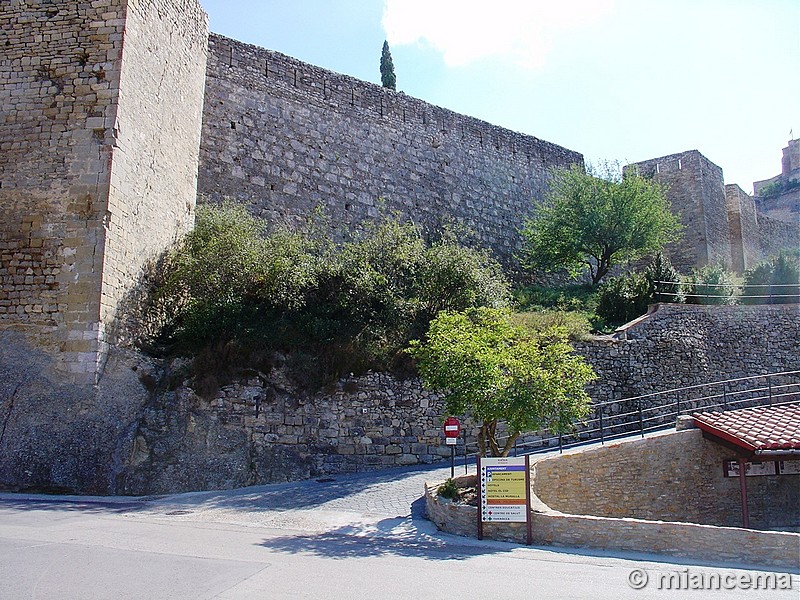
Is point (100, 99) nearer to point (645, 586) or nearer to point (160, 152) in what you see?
point (160, 152)

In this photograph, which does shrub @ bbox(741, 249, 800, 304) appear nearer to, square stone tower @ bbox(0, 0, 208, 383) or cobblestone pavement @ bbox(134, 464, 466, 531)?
cobblestone pavement @ bbox(134, 464, 466, 531)

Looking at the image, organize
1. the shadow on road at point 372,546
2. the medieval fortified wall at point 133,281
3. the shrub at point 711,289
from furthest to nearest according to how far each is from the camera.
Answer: the shrub at point 711,289 → the medieval fortified wall at point 133,281 → the shadow on road at point 372,546

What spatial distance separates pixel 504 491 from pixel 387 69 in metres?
29.5

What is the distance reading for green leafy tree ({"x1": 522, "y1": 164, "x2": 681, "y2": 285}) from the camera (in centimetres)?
2492

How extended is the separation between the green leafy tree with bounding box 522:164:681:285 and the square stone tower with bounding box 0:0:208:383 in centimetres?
1575

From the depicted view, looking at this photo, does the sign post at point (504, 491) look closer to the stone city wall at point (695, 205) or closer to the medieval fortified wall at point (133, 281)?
the medieval fortified wall at point (133, 281)

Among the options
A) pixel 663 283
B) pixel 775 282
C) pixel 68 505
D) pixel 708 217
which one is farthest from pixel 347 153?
pixel 708 217

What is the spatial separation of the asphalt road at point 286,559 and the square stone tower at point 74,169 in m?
3.52

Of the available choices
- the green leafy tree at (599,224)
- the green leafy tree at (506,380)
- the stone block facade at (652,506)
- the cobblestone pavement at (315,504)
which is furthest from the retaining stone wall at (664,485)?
the green leafy tree at (599,224)

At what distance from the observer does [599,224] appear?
24766 mm

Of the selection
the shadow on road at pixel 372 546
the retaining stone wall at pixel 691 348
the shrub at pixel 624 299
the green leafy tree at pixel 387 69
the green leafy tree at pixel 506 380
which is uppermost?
the green leafy tree at pixel 387 69

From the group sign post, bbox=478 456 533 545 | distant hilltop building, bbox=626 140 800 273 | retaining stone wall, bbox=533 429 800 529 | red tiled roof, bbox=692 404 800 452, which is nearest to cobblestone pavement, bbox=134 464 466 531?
sign post, bbox=478 456 533 545

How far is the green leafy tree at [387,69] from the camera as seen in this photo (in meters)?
34.9

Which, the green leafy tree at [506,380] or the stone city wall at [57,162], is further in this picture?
the stone city wall at [57,162]
